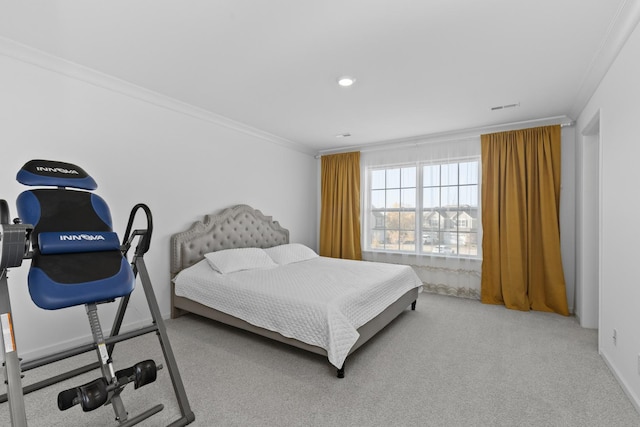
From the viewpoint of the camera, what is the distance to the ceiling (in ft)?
6.22

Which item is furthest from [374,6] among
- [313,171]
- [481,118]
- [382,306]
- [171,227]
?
[313,171]

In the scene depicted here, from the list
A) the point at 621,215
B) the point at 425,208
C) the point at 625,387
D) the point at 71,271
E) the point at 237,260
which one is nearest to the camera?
the point at 71,271

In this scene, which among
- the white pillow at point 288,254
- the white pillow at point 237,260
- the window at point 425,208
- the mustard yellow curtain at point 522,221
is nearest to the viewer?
the white pillow at point 237,260

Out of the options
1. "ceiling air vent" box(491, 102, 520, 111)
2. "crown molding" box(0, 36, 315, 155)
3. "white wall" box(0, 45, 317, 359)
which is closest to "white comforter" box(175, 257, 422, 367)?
"white wall" box(0, 45, 317, 359)

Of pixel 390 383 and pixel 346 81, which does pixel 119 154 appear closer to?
pixel 346 81

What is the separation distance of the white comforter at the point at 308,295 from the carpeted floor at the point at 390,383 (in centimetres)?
29

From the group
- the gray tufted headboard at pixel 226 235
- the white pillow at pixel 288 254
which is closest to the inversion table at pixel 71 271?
the gray tufted headboard at pixel 226 235

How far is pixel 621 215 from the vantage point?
2.18 m

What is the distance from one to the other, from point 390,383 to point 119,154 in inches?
124

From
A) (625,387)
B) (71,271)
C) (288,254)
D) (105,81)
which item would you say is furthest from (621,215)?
(105,81)

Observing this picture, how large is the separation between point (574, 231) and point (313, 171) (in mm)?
3951

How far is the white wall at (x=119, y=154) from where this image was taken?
2.42 meters

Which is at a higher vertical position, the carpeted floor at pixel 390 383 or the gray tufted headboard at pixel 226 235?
the gray tufted headboard at pixel 226 235

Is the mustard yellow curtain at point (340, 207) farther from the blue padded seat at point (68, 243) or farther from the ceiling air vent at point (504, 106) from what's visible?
the blue padded seat at point (68, 243)
